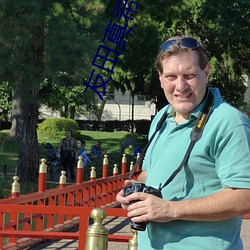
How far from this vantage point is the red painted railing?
18.9 ft

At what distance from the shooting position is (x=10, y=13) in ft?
47.3

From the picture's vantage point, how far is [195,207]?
2.60m

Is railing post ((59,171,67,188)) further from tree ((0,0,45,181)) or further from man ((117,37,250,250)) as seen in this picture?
man ((117,37,250,250))

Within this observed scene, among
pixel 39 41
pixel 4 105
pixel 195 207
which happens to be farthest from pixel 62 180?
pixel 4 105

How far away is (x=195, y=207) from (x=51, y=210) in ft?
11.0

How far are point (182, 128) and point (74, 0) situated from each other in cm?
1323

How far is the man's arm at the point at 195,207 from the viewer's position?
102 inches

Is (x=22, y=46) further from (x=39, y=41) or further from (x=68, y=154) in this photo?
(x=68, y=154)

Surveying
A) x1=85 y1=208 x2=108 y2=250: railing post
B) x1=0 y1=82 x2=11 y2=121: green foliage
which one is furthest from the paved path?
x1=0 y1=82 x2=11 y2=121: green foliage

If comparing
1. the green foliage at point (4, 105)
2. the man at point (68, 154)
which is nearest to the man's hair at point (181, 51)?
the man at point (68, 154)

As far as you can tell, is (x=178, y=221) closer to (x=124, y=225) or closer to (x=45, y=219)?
(x=45, y=219)

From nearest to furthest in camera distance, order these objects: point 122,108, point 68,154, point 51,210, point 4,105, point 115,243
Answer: point 51,210 < point 115,243 < point 68,154 < point 4,105 < point 122,108

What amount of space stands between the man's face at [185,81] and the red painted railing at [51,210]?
294 cm

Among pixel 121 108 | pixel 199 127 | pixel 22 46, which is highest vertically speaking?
pixel 121 108
